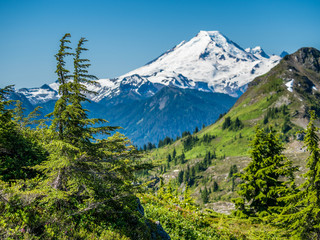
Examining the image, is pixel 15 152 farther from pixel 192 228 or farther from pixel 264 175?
pixel 264 175

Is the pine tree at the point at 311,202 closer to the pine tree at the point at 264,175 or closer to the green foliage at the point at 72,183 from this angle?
the pine tree at the point at 264,175

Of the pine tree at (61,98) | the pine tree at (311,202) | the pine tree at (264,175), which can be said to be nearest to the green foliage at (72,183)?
the pine tree at (61,98)

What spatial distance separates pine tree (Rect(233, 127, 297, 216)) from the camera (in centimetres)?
2728

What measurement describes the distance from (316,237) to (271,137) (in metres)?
13.2

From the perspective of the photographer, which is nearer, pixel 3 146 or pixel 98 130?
pixel 98 130

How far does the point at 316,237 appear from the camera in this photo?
62.1 ft

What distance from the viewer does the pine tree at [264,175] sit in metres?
27.3

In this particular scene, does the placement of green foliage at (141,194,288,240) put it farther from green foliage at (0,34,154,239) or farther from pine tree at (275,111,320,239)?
green foliage at (0,34,154,239)

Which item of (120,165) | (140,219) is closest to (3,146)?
(120,165)

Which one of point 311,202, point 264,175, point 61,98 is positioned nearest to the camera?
point 61,98

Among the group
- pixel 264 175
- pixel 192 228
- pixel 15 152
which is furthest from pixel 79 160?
pixel 264 175

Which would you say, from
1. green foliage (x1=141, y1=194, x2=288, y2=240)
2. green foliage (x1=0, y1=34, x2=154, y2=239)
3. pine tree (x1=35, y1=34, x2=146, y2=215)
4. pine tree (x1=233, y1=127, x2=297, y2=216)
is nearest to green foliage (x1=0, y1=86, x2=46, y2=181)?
green foliage (x1=0, y1=34, x2=154, y2=239)

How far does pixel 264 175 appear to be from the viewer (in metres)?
27.3

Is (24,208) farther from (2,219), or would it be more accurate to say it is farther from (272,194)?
(272,194)
